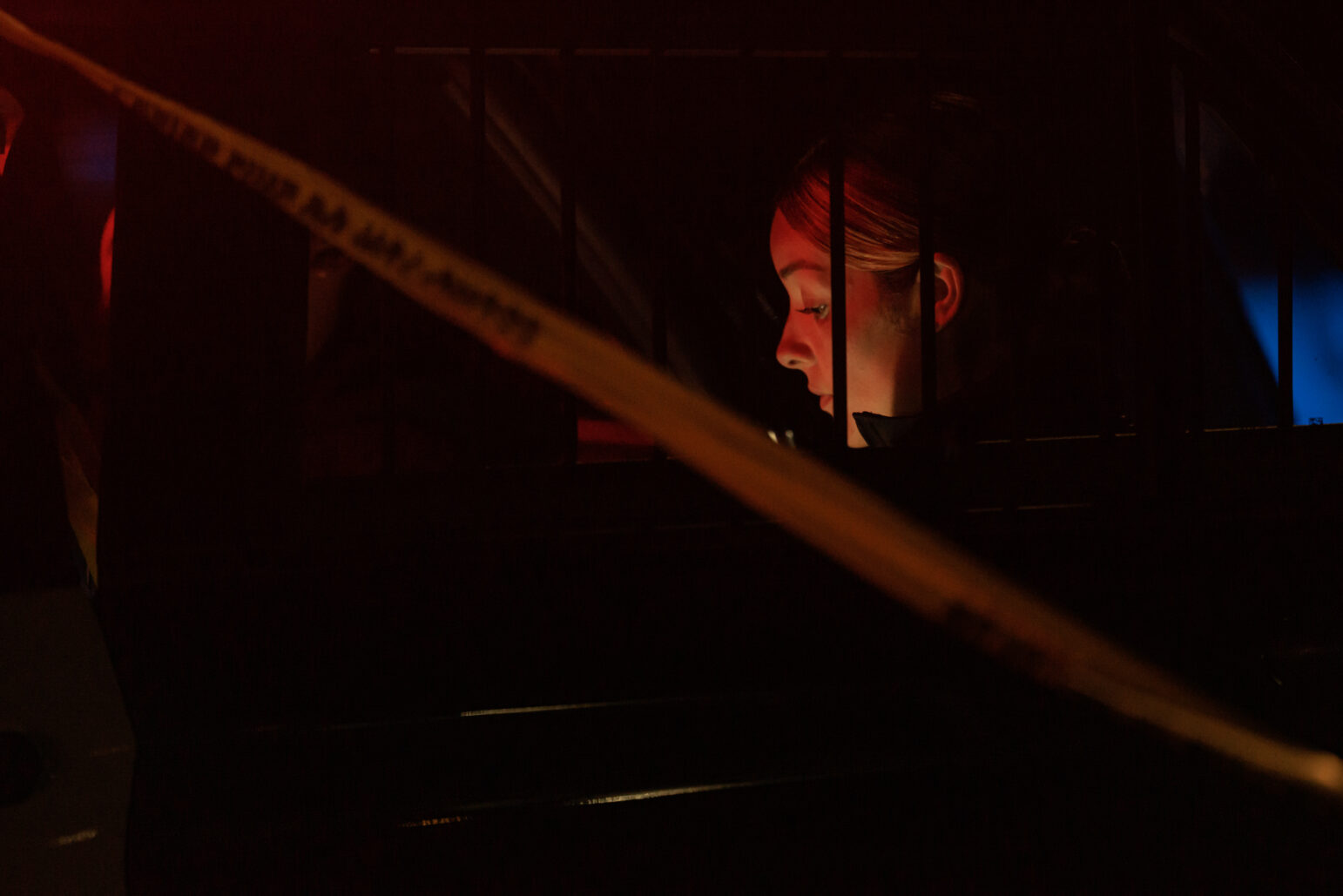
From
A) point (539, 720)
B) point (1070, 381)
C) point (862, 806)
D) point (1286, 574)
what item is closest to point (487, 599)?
point (539, 720)

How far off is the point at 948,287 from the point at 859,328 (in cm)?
25

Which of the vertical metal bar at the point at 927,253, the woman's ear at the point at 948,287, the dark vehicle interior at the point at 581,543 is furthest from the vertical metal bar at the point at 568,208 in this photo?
the woman's ear at the point at 948,287

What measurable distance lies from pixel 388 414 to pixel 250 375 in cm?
16

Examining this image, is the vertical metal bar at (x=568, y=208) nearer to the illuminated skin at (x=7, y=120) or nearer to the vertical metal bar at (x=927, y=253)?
the vertical metal bar at (x=927, y=253)

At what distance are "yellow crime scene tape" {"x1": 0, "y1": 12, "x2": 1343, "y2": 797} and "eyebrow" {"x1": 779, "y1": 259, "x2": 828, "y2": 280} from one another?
589 mm

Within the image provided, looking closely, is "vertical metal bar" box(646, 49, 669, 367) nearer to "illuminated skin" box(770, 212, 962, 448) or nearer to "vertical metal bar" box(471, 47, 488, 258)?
"vertical metal bar" box(471, 47, 488, 258)

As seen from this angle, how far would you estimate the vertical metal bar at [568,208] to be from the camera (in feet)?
3.89

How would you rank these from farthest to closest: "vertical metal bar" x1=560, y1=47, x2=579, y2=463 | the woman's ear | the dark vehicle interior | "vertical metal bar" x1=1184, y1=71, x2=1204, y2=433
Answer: the woman's ear → "vertical metal bar" x1=1184, y1=71, x2=1204, y2=433 → "vertical metal bar" x1=560, y1=47, x2=579, y2=463 → the dark vehicle interior

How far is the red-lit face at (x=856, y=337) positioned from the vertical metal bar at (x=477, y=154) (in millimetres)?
606

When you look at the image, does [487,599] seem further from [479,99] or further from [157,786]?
[479,99]

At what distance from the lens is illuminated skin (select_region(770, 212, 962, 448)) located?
1.64 metres

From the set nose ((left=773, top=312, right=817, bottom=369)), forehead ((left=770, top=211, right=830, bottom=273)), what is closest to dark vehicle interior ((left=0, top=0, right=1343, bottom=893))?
forehead ((left=770, top=211, right=830, bottom=273))

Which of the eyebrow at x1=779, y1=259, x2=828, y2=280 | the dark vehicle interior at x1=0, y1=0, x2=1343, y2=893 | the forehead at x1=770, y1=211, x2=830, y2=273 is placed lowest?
the dark vehicle interior at x1=0, y1=0, x2=1343, y2=893

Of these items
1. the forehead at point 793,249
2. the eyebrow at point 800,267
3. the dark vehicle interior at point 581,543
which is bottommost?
the dark vehicle interior at point 581,543
